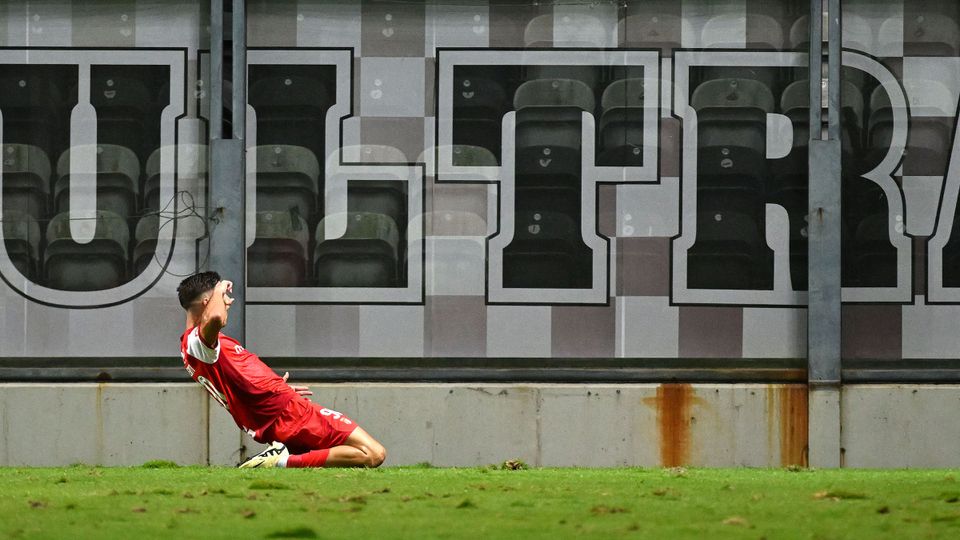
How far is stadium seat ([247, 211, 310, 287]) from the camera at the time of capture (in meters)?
9.80

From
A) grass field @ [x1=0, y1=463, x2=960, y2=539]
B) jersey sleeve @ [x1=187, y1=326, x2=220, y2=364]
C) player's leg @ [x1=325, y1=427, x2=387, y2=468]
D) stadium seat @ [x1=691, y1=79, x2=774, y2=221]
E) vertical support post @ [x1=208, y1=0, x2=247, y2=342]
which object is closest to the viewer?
grass field @ [x1=0, y1=463, x2=960, y2=539]

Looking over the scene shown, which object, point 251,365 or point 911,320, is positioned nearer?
point 251,365

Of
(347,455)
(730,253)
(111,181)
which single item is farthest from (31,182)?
(730,253)

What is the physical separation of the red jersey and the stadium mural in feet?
6.43

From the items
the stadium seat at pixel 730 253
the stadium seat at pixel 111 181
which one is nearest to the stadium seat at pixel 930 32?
the stadium seat at pixel 730 253

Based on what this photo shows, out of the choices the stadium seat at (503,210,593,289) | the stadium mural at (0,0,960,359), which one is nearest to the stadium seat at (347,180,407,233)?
the stadium mural at (0,0,960,359)

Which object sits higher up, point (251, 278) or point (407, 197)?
point (407, 197)

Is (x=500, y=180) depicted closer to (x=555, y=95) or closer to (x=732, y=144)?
(x=555, y=95)

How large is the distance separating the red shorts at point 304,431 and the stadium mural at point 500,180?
1.90 m

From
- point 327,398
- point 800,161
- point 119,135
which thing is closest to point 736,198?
point 800,161

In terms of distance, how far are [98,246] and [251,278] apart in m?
1.18

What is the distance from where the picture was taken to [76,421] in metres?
9.53

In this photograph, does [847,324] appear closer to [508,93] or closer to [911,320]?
[911,320]

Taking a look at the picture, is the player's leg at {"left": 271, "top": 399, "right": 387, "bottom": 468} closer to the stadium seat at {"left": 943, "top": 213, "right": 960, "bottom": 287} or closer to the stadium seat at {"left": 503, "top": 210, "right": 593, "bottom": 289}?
the stadium seat at {"left": 503, "top": 210, "right": 593, "bottom": 289}
